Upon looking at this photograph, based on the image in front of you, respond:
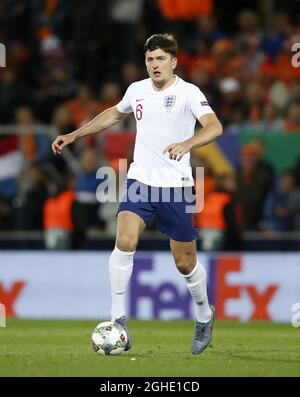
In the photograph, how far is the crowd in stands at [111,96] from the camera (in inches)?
687

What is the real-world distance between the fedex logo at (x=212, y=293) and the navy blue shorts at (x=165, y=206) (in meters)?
6.11

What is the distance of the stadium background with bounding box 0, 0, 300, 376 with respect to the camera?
16469 millimetres

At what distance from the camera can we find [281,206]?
693 inches

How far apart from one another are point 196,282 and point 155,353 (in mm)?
709

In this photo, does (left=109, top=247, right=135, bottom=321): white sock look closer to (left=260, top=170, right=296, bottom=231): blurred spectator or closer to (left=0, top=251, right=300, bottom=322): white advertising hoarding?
(left=0, top=251, right=300, bottom=322): white advertising hoarding

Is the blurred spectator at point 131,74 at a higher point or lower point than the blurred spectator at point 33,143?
higher

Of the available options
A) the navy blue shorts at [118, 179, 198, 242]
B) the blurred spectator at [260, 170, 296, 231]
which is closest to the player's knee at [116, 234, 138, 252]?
the navy blue shorts at [118, 179, 198, 242]

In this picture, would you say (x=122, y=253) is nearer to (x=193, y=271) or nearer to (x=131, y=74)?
(x=193, y=271)

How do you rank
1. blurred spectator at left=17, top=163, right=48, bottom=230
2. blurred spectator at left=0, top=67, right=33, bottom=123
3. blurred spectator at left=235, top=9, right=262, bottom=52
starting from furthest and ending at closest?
blurred spectator at left=235, top=9, right=262, bottom=52 → blurred spectator at left=0, top=67, right=33, bottom=123 → blurred spectator at left=17, top=163, right=48, bottom=230

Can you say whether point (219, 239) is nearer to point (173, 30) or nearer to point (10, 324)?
point (10, 324)

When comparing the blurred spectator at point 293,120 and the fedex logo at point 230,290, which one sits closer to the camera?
the fedex logo at point 230,290

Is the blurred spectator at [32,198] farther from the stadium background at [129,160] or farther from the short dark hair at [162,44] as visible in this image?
the short dark hair at [162,44]

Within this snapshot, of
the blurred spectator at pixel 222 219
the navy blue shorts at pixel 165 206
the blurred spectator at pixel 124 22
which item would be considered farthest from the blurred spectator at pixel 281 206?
the navy blue shorts at pixel 165 206

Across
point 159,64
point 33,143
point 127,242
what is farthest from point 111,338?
point 33,143
